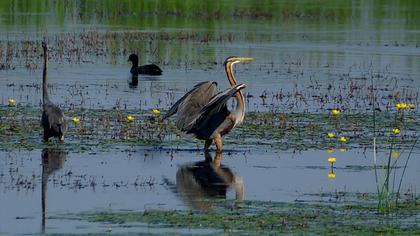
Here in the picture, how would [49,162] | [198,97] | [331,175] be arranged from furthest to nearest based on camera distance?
[198,97]
[49,162]
[331,175]

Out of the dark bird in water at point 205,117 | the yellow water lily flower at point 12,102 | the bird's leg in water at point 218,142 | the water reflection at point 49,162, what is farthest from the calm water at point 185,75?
the yellow water lily flower at point 12,102

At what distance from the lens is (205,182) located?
12438 mm

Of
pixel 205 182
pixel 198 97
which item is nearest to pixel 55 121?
pixel 198 97

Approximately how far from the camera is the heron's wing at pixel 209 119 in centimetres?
1401

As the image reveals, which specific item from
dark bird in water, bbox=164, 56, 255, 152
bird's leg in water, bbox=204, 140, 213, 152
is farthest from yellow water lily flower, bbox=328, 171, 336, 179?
bird's leg in water, bbox=204, 140, 213, 152

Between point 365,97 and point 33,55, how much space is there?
29.9 feet

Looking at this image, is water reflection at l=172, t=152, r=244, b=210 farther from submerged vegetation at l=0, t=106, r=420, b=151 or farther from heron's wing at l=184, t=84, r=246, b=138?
submerged vegetation at l=0, t=106, r=420, b=151

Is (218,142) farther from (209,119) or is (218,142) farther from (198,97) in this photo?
(198,97)

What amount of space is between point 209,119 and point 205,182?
1.91 meters

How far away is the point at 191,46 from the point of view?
30266 millimetres

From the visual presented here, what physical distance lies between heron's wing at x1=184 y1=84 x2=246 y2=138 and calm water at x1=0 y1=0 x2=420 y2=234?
0.30 m

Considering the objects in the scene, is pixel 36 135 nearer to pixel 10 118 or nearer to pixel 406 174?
pixel 10 118

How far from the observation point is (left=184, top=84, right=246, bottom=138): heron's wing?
46.0 ft

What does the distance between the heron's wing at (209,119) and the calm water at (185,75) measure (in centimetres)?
30
